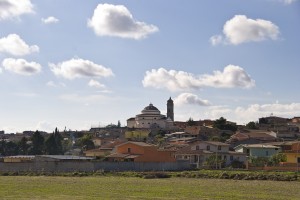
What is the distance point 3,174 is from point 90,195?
99.5 feet

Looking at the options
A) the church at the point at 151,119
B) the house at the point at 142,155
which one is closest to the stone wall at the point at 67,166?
the house at the point at 142,155

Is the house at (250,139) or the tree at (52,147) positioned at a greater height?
the house at (250,139)

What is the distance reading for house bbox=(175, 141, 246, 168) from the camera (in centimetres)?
8325

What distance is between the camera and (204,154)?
84812 millimetres

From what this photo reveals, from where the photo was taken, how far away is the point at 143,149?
78.9 metres

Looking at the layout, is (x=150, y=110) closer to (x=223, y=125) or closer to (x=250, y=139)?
(x=223, y=125)

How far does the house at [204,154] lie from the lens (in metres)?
83.2

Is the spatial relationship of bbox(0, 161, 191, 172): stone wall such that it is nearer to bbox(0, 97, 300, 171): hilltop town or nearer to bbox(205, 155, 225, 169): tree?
bbox(0, 97, 300, 171): hilltop town

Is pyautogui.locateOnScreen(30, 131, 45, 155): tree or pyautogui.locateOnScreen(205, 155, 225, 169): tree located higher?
pyautogui.locateOnScreen(30, 131, 45, 155): tree

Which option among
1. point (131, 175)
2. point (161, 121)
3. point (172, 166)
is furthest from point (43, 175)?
point (161, 121)

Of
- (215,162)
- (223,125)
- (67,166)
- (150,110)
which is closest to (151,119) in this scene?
(150,110)

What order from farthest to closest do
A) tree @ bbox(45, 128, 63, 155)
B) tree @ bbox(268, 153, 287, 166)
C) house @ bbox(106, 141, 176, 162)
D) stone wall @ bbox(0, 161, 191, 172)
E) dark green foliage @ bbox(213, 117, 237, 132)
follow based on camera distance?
1. dark green foliage @ bbox(213, 117, 237, 132)
2. tree @ bbox(45, 128, 63, 155)
3. house @ bbox(106, 141, 176, 162)
4. tree @ bbox(268, 153, 287, 166)
5. stone wall @ bbox(0, 161, 191, 172)

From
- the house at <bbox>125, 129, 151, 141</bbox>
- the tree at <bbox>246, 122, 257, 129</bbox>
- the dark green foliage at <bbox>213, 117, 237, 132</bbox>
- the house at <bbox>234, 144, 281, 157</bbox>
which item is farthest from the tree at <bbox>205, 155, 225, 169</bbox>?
the tree at <bbox>246, 122, 257, 129</bbox>

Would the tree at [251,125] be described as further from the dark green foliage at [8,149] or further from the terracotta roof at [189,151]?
the terracotta roof at [189,151]
